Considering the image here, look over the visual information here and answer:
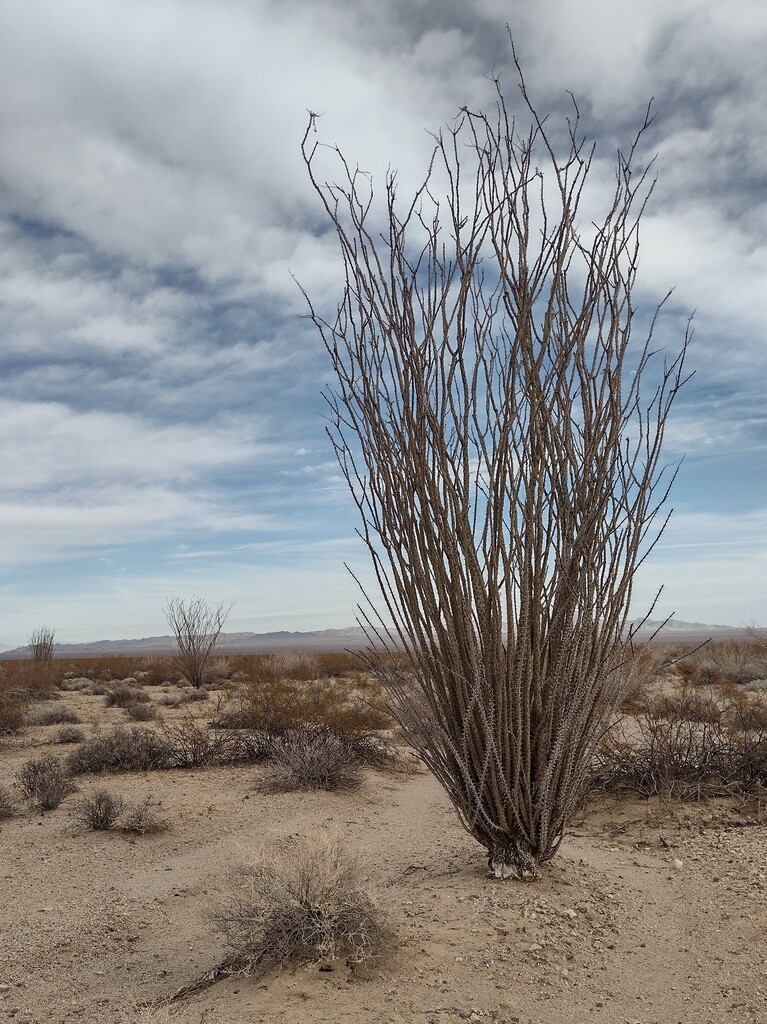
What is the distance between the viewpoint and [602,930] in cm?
422

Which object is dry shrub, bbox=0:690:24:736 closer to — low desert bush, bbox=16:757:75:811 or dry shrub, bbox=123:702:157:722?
dry shrub, bbox=123:702:157:722

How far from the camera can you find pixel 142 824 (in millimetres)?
7391

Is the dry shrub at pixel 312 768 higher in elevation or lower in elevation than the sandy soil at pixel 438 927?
higher

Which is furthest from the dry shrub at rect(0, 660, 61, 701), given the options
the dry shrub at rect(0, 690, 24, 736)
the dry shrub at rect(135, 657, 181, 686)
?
the dry shrub at rect(0, 690, 24, 736)

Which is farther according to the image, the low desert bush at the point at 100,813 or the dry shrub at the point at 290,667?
the dry shrub at the point at 290,667

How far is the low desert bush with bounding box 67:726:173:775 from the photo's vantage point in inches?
387

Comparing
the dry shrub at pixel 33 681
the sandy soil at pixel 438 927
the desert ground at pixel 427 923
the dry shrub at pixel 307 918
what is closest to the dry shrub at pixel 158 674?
the dry shrub at pixel 33 681

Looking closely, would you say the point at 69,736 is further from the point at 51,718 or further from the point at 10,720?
the point at 51,718

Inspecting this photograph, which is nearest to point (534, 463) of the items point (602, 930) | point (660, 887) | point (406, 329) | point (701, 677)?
point (406, 329)

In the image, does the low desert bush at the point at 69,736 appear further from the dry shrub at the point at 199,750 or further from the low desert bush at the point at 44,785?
the low desert bush at the point at 44,785

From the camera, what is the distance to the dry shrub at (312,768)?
8.92 meters

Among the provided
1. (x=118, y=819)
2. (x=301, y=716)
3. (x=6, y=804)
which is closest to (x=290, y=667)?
(x=301, y=716)

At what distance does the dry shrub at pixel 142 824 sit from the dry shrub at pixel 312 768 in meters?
1.58

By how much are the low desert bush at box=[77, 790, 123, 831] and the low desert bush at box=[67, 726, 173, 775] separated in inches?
81.9
